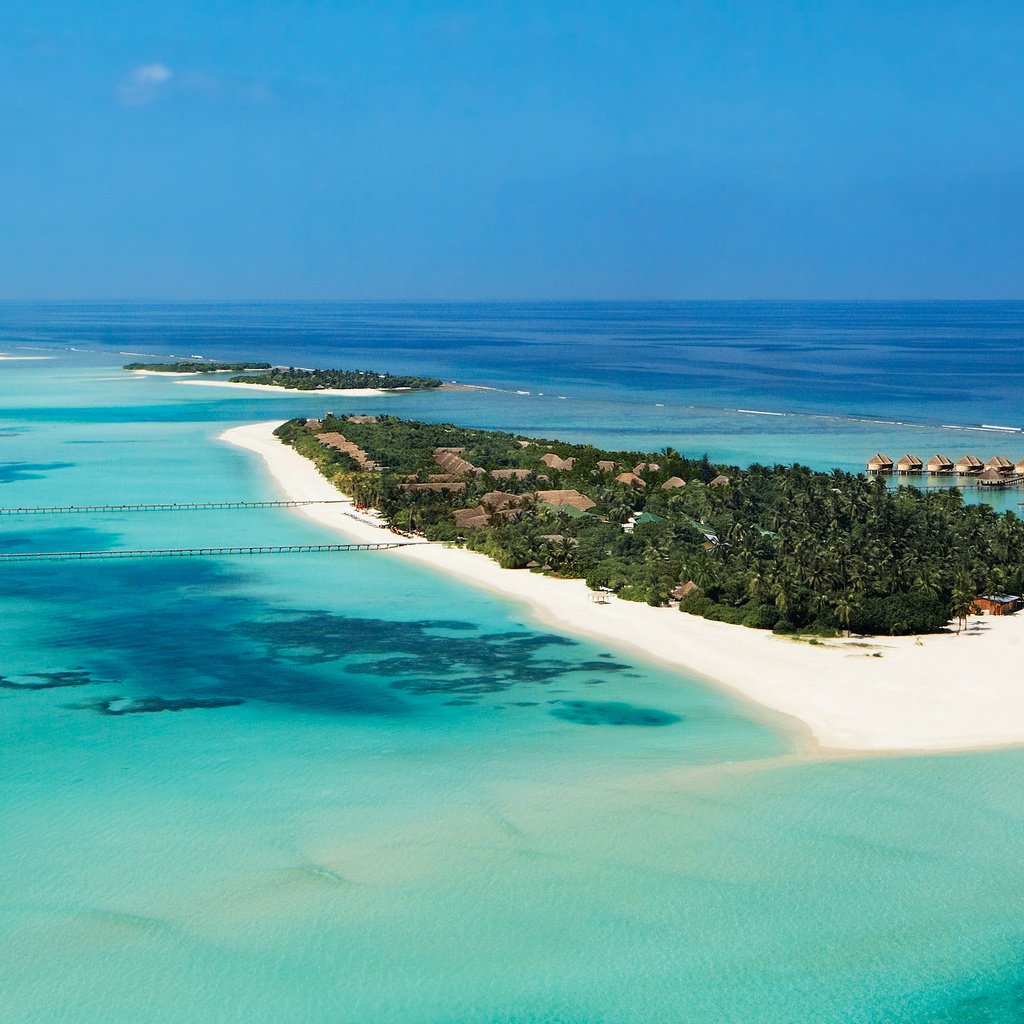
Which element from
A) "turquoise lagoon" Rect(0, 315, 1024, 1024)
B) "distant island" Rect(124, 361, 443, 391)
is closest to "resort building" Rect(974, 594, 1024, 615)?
"turquoise lagoon" Rect(0, 315, 1024, 1024)

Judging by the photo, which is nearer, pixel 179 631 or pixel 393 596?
pixel 179 631

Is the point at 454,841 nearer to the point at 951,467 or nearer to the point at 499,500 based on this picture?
the point at 499,500

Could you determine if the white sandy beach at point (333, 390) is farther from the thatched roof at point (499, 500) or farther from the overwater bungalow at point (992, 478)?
the overwater bungalow at point (992, 478)

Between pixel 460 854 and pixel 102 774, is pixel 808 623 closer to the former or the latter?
pixel 460 854

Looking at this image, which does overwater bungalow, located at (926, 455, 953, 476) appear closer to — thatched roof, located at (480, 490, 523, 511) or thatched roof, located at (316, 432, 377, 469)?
thatched roof, located at (480, 490, 523, 511)

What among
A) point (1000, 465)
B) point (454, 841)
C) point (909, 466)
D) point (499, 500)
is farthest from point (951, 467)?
point (454, 841)

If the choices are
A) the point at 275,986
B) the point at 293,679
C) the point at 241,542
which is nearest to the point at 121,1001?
the point at 275,986
